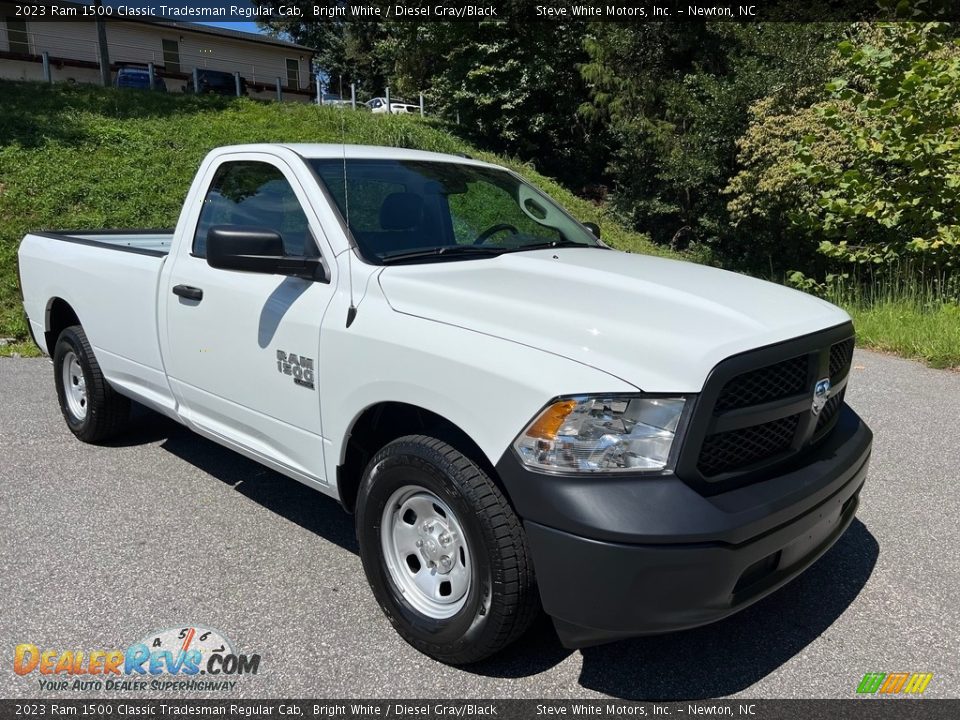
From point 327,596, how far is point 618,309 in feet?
5.78

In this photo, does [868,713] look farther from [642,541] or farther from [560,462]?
[560,462]

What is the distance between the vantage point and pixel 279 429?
3344mm

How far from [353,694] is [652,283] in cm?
189

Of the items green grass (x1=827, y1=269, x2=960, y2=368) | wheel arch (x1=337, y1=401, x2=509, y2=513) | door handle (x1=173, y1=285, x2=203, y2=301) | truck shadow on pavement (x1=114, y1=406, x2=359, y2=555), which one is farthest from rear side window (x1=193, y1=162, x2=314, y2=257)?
green grass (x1=827, y1=269, x2=960, y2=368)

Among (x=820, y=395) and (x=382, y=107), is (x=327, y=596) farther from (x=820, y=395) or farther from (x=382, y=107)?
(x=382, y=107)

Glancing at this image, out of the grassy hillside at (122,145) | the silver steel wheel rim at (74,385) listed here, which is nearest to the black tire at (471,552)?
the silver steel wheel rim at (74,385)

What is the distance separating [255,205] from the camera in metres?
3.78

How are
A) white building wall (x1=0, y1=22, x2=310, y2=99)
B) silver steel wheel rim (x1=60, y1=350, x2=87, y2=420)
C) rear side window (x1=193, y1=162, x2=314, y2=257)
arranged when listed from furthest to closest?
white building wall (x1=0, y1=22, x2=310, y2=99), silver steel wheel rim (x1=60, y1=350, x2=87, y2=420), rear side window (x1=193, y1=162, x2=314, y2=257)

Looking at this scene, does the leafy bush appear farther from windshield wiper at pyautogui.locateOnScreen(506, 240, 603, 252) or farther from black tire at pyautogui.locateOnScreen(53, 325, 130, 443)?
black tire at pyautogui.locateOnScreen(53, 325, 130, 443)

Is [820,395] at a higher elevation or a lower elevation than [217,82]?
lower

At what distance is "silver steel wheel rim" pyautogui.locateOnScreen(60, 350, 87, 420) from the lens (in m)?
5.17

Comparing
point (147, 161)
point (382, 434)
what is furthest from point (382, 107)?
point (382, 434)

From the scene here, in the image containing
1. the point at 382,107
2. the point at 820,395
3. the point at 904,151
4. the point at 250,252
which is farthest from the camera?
the point at 382,107

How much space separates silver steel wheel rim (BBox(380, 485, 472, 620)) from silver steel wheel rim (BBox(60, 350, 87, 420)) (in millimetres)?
3260
